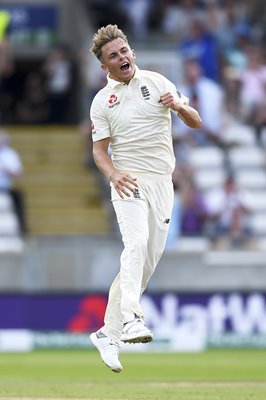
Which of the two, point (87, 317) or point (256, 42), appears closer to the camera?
point (87, 317)

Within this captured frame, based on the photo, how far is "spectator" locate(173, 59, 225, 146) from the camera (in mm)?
17250

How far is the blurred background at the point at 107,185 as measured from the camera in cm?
1634

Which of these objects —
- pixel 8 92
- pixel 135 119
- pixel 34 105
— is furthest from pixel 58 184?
pixel 135 119

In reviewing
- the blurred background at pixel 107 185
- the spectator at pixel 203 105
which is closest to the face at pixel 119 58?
the blurred background at pixel 107 185

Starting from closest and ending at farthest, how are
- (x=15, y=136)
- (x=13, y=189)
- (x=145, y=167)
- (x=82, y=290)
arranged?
1. (x=145, y=167)
2. (x=82, y=290)
3. (x=13, y=189)
4. (x=15, y=136)

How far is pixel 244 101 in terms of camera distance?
1875 cm

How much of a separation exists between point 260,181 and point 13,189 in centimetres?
304

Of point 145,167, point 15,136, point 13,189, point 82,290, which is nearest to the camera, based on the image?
point 145,167

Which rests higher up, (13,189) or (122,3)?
(122,3)

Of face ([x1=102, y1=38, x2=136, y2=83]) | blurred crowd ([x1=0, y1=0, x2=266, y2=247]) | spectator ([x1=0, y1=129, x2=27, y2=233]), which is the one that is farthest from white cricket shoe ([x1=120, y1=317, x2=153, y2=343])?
spectator ([x1=0, y1=129, x2=27, y2=233])

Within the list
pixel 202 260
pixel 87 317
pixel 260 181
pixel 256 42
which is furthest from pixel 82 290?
pixel 256 42

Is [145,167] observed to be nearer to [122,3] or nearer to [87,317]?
[87,317]

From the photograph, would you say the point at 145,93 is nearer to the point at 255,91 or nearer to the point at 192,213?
the point at 192,213

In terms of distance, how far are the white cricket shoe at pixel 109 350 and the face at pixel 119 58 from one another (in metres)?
1.72
